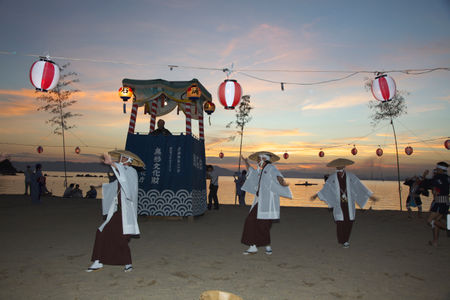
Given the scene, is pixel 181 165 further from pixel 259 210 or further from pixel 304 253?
pixel 304 253

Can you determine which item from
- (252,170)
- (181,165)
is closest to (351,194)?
(252,170)

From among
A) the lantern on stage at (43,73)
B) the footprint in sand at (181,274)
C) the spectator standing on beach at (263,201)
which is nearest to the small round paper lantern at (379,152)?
the spectator standing on beach at (263,201)

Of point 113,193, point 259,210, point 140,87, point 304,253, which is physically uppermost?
point 140,87

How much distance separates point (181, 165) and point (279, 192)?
4.24 metres

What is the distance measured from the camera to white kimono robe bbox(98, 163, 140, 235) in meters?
5.18

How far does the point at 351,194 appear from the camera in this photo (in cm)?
743

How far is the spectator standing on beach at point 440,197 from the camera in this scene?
6984 millimetres

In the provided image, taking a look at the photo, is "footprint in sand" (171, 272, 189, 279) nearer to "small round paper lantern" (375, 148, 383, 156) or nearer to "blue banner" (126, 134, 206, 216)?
"blue banner" (126, 134, 206, 216)

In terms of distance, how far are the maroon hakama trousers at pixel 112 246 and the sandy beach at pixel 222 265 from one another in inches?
7.5

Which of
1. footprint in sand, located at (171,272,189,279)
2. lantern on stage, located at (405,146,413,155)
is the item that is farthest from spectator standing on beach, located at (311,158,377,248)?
lantern on stage, located at (405,146,413,155)

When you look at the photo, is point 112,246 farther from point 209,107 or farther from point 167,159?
point 209,107

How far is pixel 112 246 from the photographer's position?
511 cm

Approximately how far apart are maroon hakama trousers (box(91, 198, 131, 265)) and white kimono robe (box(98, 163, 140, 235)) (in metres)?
0.08

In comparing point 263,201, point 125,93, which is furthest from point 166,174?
point 263,201
